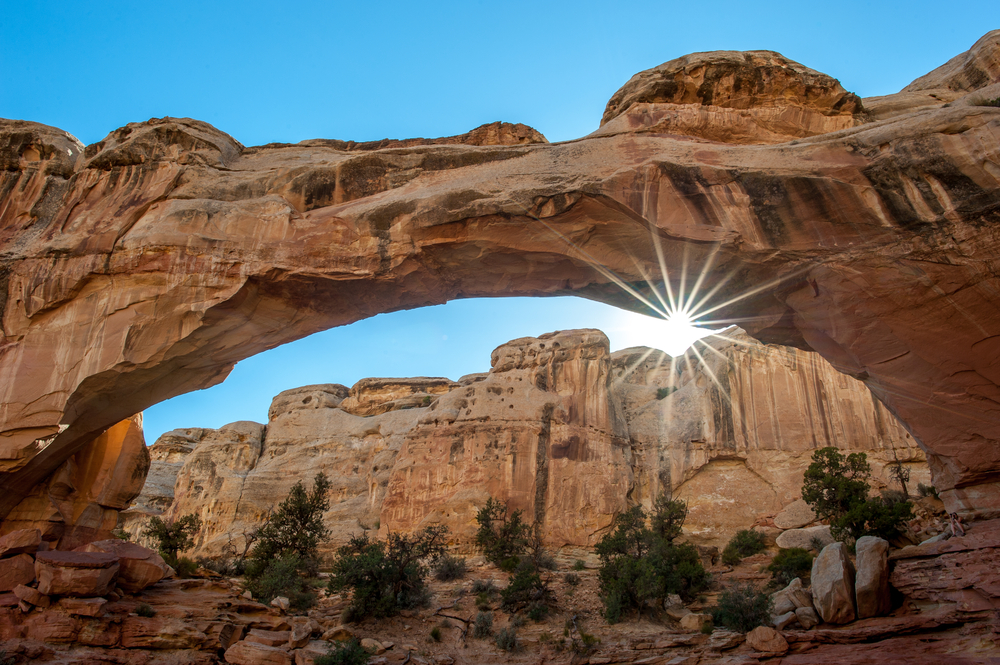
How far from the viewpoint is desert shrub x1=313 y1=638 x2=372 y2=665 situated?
36.4 feet

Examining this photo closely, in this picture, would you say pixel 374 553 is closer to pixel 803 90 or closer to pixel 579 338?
pixel 803 90

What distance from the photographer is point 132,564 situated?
12273mm

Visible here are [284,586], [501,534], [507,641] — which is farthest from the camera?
[501,534]

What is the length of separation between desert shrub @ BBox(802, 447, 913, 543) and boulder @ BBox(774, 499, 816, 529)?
6.34 m

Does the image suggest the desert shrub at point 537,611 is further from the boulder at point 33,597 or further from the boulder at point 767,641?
the boulder at point 33,597

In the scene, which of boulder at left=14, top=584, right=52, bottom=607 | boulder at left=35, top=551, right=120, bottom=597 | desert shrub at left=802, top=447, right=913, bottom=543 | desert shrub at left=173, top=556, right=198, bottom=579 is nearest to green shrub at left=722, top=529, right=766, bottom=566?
desert shrub at left=802, top=447, right=913, bottom=543

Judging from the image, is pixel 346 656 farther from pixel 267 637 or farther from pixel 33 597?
pixel 33 597

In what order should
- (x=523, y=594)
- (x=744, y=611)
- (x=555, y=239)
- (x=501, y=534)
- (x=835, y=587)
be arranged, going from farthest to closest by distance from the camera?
(x=501, y=534) < (x=523, y=594) < (x=744, y=611) < (x=835, y=587) < (x=555, y=239)

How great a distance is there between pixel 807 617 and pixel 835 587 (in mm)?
818

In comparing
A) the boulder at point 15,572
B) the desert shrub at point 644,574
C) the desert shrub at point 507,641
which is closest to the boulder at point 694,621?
the desert shrub at point 644,574

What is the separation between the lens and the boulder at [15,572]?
10695 millimetres

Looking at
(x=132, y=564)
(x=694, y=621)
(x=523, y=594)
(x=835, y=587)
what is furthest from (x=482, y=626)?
(x=835, y=587)

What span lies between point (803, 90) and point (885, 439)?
960 inches

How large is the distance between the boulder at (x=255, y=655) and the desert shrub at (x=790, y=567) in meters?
14.0
